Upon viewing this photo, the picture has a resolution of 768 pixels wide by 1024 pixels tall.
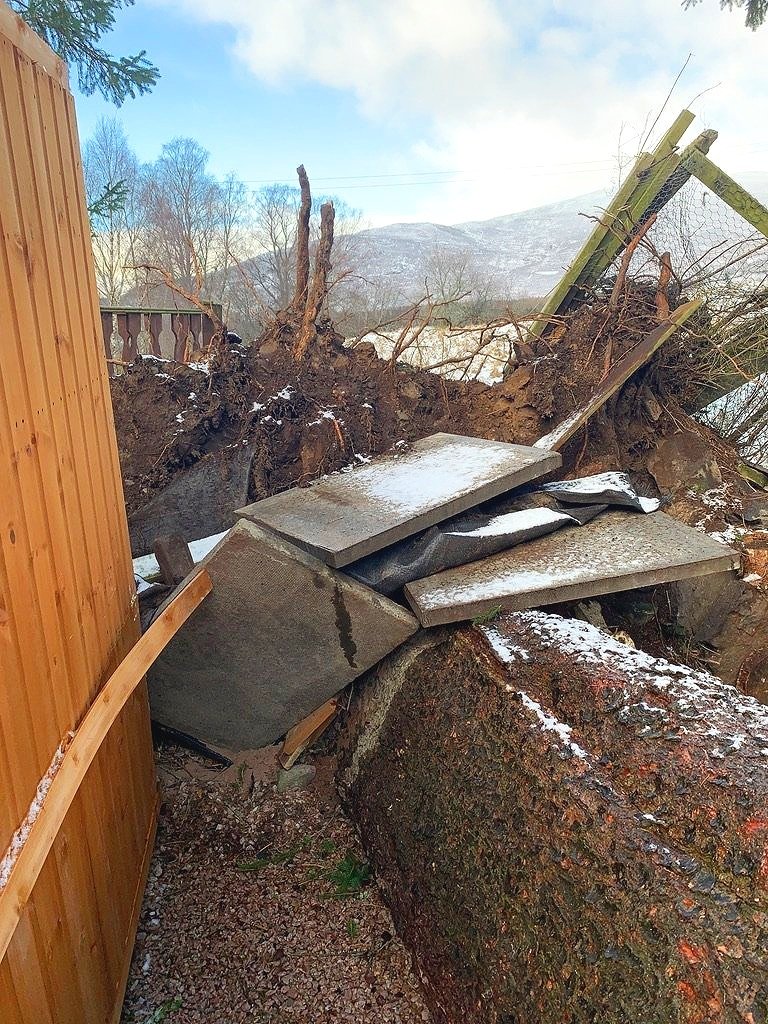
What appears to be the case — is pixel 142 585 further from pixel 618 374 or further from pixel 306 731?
pixel 618 374

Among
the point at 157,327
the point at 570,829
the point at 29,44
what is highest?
the point at 29,44

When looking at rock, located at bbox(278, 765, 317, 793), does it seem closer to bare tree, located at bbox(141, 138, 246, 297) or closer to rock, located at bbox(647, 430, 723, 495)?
rock, located at bbox(647, 430, 723, 495)

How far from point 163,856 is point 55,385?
2.18m

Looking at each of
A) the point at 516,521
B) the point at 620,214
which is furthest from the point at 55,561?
the point at 620,214

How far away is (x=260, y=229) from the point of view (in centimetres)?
2098

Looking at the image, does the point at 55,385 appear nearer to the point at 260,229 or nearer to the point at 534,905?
the point at 534,905

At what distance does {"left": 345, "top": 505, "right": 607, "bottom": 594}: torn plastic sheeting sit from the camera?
3039mm

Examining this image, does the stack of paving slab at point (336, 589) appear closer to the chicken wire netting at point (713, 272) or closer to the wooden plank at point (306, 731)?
the wooden plank at point (306, 731)

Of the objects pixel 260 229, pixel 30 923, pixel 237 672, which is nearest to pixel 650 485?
pixel 237 672

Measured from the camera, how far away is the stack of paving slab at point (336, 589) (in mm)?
2850

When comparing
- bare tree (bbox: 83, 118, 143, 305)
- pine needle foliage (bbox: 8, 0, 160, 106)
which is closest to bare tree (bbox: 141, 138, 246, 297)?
bare tree (bbox: 83, 118, 143, 305)

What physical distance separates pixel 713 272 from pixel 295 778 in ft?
14.9

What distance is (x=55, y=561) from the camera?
5.55 ft

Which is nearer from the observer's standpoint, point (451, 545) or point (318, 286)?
point (451, 545)
